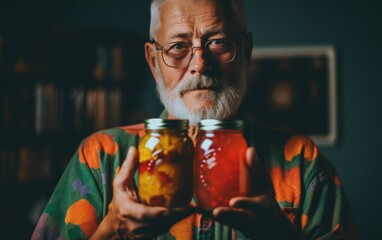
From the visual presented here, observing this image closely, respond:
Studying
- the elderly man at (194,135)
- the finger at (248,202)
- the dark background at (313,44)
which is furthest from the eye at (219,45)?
the dark background at (313,44)

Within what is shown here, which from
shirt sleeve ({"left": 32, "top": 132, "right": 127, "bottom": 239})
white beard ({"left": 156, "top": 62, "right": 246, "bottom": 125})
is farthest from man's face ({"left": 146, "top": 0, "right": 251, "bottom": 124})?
shirt sleeve ({"left": 32, "top": 132, "right": 127, "bottom": 239})

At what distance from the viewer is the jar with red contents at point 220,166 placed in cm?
78

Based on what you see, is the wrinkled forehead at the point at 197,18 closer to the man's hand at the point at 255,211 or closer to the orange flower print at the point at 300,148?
the orange flower print at the point at 300,148

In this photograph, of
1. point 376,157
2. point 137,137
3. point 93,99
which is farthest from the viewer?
point 376,157

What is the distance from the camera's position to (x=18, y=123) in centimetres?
284

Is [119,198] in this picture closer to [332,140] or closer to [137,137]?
[137,137]

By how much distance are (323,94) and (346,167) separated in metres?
0.62

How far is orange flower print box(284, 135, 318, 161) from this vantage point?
A: 127 cm

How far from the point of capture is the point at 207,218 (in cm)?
115

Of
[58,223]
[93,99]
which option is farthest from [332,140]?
[58,223]

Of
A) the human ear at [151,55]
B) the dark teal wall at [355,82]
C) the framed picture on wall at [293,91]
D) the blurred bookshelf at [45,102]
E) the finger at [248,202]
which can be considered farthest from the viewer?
the framed picture on wall at [293,91]

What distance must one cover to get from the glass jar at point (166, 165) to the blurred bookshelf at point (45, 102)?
2195 mm

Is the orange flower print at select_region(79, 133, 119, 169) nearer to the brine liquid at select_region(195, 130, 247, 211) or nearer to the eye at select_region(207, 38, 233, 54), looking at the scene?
the eye at select_region(207, 38, 233, 54)

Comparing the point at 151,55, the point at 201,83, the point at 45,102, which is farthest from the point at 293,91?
the point at 201,83
